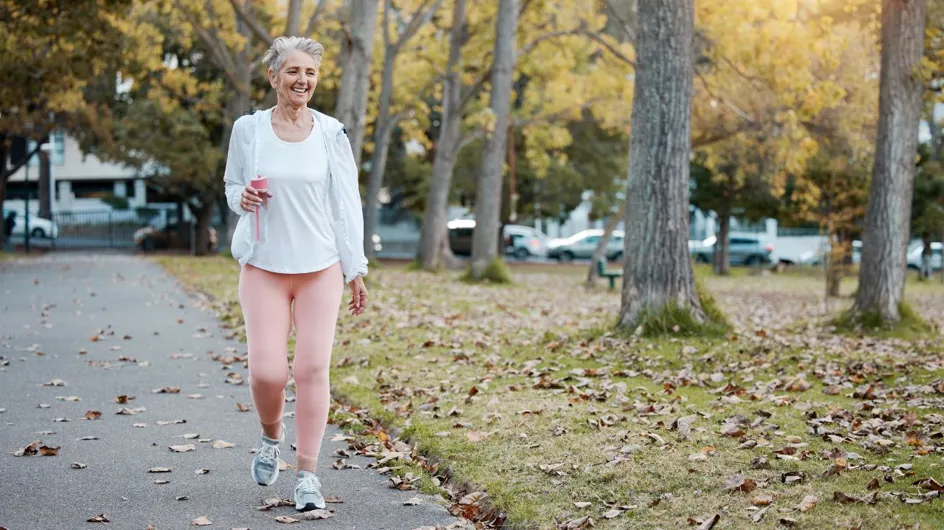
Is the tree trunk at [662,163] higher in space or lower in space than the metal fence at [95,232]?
higher

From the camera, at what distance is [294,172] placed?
5559 millimetres

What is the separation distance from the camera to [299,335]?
568 cm

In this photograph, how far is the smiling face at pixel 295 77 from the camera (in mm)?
5539

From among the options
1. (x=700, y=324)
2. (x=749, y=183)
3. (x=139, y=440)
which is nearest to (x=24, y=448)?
(x=139, y=440)

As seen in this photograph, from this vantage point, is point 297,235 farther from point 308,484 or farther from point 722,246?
point 722,246

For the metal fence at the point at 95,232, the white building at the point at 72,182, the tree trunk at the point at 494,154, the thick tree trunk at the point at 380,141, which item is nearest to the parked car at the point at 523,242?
the metal fence at the point at 95,232

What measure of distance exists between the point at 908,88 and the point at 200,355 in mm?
9404

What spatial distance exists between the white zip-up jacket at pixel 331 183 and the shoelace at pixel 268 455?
926mm

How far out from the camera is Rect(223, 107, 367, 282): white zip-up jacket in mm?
5586

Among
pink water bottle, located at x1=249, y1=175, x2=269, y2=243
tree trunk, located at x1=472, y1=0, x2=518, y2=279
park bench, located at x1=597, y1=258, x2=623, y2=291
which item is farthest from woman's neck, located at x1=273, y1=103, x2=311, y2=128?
park bench, located at x1=597, y1=258, x2=623, y2=291

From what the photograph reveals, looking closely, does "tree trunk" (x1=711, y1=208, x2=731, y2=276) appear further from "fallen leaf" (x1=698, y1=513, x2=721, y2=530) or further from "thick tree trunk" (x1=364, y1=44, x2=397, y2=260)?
"fallen leaf" (x1=698, y1=513, x2=721, y2=530)

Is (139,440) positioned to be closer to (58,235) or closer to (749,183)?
(749,183)

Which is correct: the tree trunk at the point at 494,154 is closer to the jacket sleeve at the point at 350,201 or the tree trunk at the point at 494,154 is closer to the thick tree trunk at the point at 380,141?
the thick tree trunk at the point at 380,141

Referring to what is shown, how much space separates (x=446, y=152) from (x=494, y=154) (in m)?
4.51
